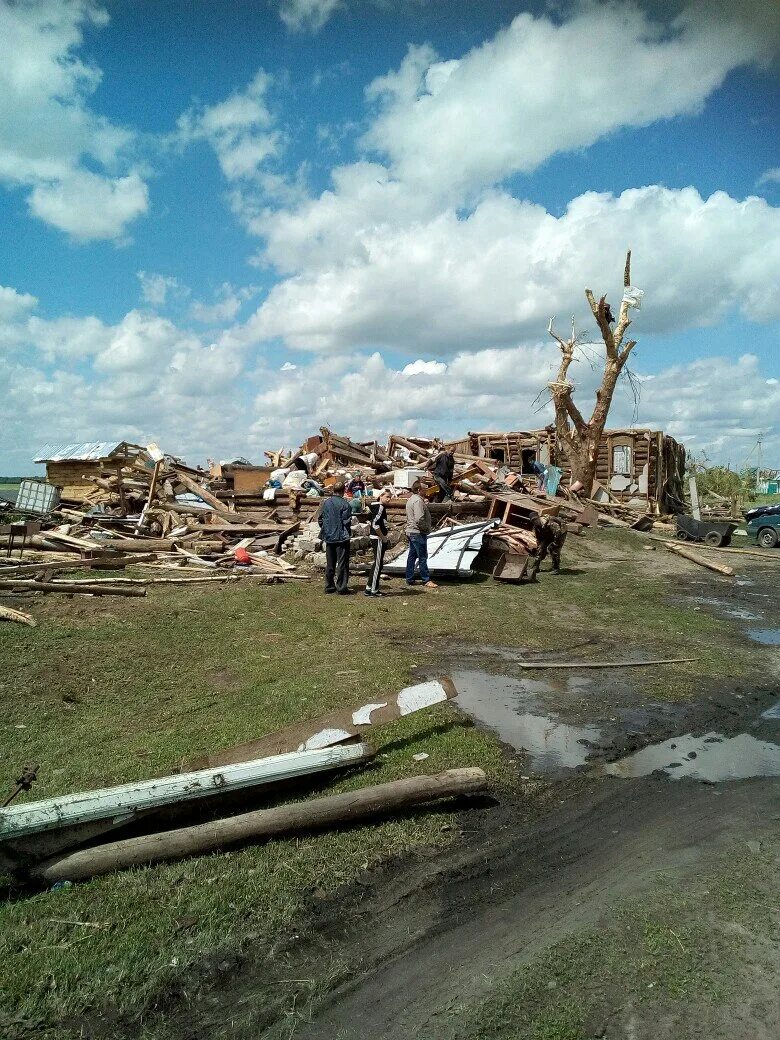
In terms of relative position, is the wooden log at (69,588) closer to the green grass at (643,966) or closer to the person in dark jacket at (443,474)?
the person in dark jacket at (443,474)

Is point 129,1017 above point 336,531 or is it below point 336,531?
below

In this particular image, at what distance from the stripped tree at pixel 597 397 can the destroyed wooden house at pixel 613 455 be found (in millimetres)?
3410

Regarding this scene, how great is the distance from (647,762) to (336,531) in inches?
323

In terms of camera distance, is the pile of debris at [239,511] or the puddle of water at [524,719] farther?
the pile of debris at [239,511]

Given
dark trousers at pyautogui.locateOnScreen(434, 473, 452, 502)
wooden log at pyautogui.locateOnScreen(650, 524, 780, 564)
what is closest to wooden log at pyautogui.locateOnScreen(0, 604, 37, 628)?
dark trousers at pyautogui.locateOnScreen(434, 473, 452, 502)

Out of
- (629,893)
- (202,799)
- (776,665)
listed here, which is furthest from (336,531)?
(629,893)

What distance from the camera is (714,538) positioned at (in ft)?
69.9

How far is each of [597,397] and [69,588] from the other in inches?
721

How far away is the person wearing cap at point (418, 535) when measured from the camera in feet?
45.7

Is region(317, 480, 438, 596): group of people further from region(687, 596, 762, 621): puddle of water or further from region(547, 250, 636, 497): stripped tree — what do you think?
region(547, 250, 636, 497): stripped tree

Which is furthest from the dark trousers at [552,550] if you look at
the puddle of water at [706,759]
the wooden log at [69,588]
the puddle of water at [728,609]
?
the puddle of water at [706,759]

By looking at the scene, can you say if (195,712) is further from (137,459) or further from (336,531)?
(137,459)

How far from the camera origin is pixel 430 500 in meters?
18.8

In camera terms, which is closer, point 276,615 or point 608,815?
point 608,815
